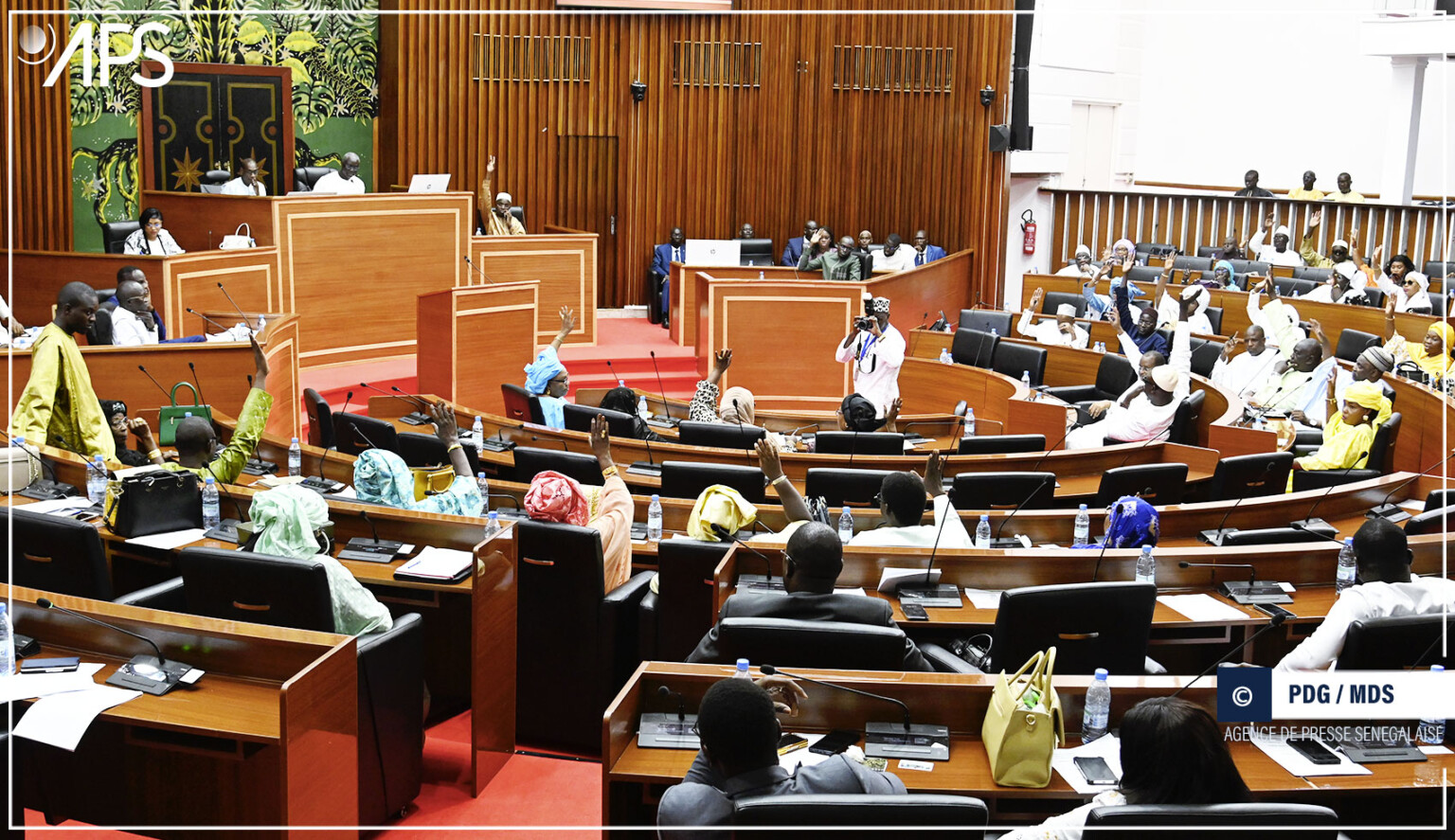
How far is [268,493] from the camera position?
163 inches

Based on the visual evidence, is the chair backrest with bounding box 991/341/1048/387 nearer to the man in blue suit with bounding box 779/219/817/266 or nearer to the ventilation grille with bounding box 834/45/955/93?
the man in blue suit with bounding box 779/219/817/266

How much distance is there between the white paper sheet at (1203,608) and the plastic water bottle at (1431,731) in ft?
3.09

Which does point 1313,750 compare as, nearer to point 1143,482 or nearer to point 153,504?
point 1143,482

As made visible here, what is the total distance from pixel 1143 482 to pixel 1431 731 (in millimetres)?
2593

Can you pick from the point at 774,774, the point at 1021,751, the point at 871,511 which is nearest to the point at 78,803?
A: the point at 774,774

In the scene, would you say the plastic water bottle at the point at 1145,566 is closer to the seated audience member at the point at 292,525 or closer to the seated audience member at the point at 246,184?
the seated audience member at the point at 292,525

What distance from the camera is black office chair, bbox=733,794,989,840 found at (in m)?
2.35

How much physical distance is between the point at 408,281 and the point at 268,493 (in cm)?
765

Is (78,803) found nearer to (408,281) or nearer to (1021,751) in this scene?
(1021,751)

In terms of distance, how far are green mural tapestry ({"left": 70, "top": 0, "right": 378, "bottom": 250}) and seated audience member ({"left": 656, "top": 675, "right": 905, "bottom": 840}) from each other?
9581 millimetres

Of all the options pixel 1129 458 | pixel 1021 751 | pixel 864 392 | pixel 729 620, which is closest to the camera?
pixel 1021 751

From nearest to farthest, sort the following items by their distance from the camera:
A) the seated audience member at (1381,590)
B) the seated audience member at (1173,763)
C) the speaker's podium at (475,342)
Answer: the seated audience member at (1173,763) < the seated audience member at (1381,590) < the speaker's podium at (475,342)

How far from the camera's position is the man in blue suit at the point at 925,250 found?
13.8 m

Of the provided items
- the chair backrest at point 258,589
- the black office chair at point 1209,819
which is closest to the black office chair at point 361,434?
the chair backrest at point 258,589
